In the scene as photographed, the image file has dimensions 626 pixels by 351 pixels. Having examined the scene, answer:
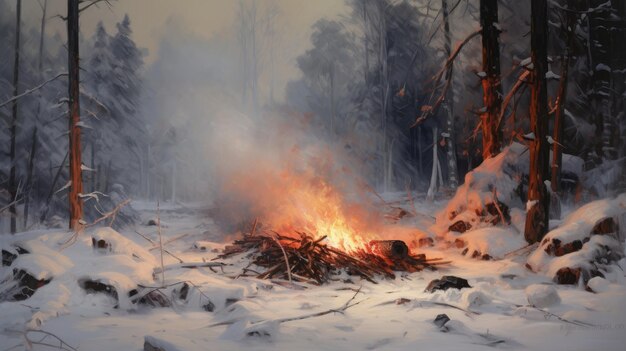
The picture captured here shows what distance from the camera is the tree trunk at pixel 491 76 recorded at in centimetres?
869

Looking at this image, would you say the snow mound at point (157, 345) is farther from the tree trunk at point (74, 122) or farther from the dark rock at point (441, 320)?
the tree trunk at point (74, 122)

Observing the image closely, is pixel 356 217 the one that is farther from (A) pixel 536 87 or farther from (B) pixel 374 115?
(B) pixel 374 115

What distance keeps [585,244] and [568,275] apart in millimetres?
554

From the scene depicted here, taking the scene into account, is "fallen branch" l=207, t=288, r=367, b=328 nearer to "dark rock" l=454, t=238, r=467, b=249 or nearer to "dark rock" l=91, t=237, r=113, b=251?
"dark rock" l=91, t=237, r=113, b=251

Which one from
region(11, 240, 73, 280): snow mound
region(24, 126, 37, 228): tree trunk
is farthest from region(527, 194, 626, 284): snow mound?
region(24, 126, 37, 228): tree trunk

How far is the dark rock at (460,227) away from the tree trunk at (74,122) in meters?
7.01

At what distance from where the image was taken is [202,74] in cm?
1363

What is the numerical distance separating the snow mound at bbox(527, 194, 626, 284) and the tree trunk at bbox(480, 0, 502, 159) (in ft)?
8.98

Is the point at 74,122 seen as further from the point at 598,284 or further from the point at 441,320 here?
the point at 598,284

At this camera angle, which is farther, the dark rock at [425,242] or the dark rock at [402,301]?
the dark rock at [425,242]

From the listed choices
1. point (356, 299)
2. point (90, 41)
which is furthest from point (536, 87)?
point (90, 41)

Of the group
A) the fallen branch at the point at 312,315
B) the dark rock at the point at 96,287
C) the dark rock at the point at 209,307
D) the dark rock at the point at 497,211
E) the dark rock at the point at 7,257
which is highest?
the dark rock at the point at 497,211

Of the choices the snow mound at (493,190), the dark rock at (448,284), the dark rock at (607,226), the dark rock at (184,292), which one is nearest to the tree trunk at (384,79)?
the snow mound at (493,190)

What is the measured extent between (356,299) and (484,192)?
456cm
